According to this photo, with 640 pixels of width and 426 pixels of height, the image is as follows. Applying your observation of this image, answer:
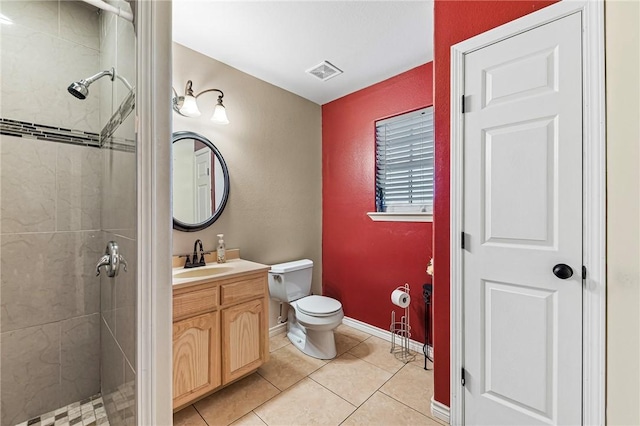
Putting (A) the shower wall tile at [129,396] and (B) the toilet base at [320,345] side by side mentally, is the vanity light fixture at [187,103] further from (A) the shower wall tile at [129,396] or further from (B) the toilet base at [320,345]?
(B) the toilet base at [320,345]

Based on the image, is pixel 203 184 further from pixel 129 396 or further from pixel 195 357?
pixel 129 396

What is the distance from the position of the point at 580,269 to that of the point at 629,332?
0.84ft

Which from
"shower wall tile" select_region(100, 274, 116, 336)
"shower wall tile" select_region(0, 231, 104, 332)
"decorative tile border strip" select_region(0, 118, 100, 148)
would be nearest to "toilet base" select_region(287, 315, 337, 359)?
"shower wall tile" select_region(100, 274, 116, 336)

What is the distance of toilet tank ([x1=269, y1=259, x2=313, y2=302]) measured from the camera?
238cm

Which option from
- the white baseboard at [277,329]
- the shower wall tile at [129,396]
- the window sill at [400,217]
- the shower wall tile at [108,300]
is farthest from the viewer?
the white baseboard at [277,329]

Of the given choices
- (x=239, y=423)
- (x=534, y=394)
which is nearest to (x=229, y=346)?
(x=239, y=423)

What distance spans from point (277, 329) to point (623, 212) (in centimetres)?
248

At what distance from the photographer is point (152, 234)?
0.73m

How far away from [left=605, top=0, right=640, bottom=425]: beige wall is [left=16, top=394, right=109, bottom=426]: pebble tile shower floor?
7.61 feet

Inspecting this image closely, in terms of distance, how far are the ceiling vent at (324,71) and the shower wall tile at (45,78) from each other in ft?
5.01

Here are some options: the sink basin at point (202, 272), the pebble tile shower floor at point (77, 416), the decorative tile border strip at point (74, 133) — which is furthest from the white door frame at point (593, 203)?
the pebble tile shower floor at point (77, 416)

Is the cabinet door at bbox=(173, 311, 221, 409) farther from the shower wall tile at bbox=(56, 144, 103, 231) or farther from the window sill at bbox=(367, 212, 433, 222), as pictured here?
the window sill at bbox=(367, 212, 433, 222)

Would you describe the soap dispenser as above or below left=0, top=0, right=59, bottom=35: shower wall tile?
below

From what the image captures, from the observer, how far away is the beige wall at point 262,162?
2.14 metres
